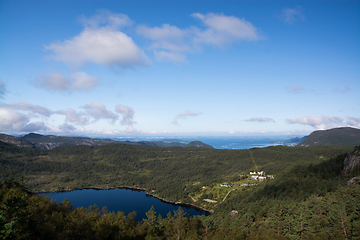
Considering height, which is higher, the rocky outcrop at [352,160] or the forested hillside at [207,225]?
the rocky outcrop at [352,160]

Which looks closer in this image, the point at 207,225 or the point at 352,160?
the point at 207,225

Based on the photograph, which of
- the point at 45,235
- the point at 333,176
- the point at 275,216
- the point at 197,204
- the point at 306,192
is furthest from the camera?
the point at 197,204

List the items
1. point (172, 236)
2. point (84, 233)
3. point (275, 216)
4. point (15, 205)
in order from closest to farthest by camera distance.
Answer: point (15, 205) → point (84, 233) → point (172, 236) → point (275, 216)

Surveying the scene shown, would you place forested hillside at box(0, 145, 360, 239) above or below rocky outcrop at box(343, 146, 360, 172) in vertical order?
below

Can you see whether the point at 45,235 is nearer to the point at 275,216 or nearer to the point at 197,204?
the point at 275,216

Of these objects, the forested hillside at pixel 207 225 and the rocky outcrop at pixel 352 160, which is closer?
the forested hillside at pixel 207 225

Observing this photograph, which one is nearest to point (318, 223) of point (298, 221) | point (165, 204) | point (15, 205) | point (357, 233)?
point (298, 221)

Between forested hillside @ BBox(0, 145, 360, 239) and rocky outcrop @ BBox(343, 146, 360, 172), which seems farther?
rocky outcrop @ BBox(343, 146, 360, 172)

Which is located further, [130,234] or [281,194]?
[281,194]

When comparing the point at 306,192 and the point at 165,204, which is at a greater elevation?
the point at 306,192

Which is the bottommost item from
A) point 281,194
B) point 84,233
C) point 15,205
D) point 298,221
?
point 281,194

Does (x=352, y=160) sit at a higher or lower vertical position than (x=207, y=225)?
higher
